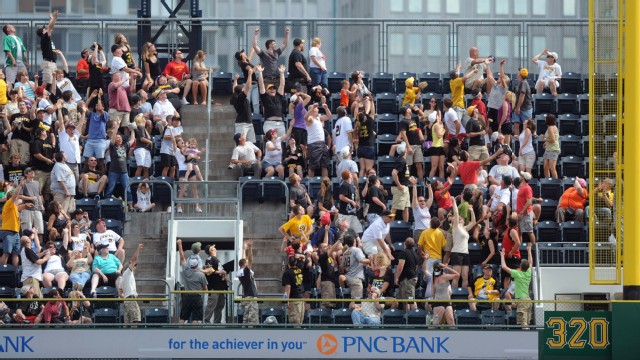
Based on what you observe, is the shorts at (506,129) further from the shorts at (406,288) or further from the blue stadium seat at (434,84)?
the shorts at (406,288)

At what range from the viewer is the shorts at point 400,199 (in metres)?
29.2

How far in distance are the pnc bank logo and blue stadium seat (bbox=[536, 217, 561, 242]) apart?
548cm

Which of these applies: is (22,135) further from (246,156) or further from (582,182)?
(582,182)

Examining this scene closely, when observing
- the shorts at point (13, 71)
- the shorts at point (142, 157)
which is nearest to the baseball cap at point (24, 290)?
the shorts at point (142, 157)

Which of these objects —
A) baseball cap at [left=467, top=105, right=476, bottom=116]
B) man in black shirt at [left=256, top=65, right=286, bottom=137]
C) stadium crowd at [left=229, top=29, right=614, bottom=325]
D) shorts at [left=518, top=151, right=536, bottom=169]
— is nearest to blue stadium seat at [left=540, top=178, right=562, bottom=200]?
stadium crowd at [left=229, top=29, right=614, bottom=325]

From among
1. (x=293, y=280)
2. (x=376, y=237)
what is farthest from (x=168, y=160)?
(x=293, y=280)

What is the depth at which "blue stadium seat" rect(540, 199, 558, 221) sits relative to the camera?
29609mm

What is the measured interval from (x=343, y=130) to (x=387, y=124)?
79.9 inches

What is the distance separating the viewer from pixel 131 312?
25578 mm

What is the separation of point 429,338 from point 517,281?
214 centimetres

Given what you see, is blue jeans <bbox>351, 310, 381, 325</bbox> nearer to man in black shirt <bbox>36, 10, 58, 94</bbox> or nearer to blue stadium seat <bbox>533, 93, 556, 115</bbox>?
blue stadium seat <bbox>533, 93, 556, 115</bbox>

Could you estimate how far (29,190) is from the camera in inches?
1124

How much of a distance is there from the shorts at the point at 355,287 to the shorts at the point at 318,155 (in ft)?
13.4

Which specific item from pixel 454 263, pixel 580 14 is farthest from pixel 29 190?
pixel 580 14
